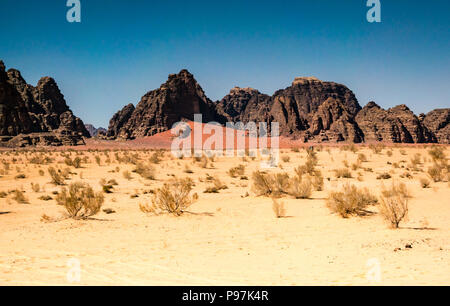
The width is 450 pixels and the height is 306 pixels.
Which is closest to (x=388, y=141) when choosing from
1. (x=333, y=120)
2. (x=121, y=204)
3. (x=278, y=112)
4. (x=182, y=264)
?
(x=333, y=120)

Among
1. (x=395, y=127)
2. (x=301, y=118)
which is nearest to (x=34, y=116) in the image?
(x=301, y=118)

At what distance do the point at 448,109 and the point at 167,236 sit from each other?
11232 centimetres

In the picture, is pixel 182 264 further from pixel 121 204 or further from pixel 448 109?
pixel 448 109

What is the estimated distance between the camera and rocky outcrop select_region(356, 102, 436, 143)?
79562mm

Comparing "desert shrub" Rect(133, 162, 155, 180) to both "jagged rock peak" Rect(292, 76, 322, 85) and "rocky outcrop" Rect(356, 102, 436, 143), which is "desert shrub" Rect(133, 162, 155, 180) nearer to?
"rocky outcrop" Rect(356, 102, 436, 143)

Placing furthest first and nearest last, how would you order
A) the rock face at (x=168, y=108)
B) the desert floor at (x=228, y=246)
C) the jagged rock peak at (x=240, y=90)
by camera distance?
the jagged rock peak at (x=240, y=90)
the rock face at (x=168, y=108)
the desert floor at (x=228, y=246)

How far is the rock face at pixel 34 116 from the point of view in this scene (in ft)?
225

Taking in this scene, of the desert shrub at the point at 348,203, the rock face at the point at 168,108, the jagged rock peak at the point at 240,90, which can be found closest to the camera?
the desert shrub at the point at 348,203

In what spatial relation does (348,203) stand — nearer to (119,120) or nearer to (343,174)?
(343,174)

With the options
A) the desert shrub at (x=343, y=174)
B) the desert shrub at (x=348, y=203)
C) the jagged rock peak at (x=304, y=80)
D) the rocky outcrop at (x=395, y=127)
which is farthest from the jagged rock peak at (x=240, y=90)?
the desert shrub at (x=348, y=203)

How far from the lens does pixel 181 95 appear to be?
→ 10288 centimetres

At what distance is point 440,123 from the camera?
94.8m

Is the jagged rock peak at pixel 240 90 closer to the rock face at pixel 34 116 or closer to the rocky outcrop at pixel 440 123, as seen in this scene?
the rock face at pixel 34 116

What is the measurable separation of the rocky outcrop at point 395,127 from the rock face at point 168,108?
4697 cm
